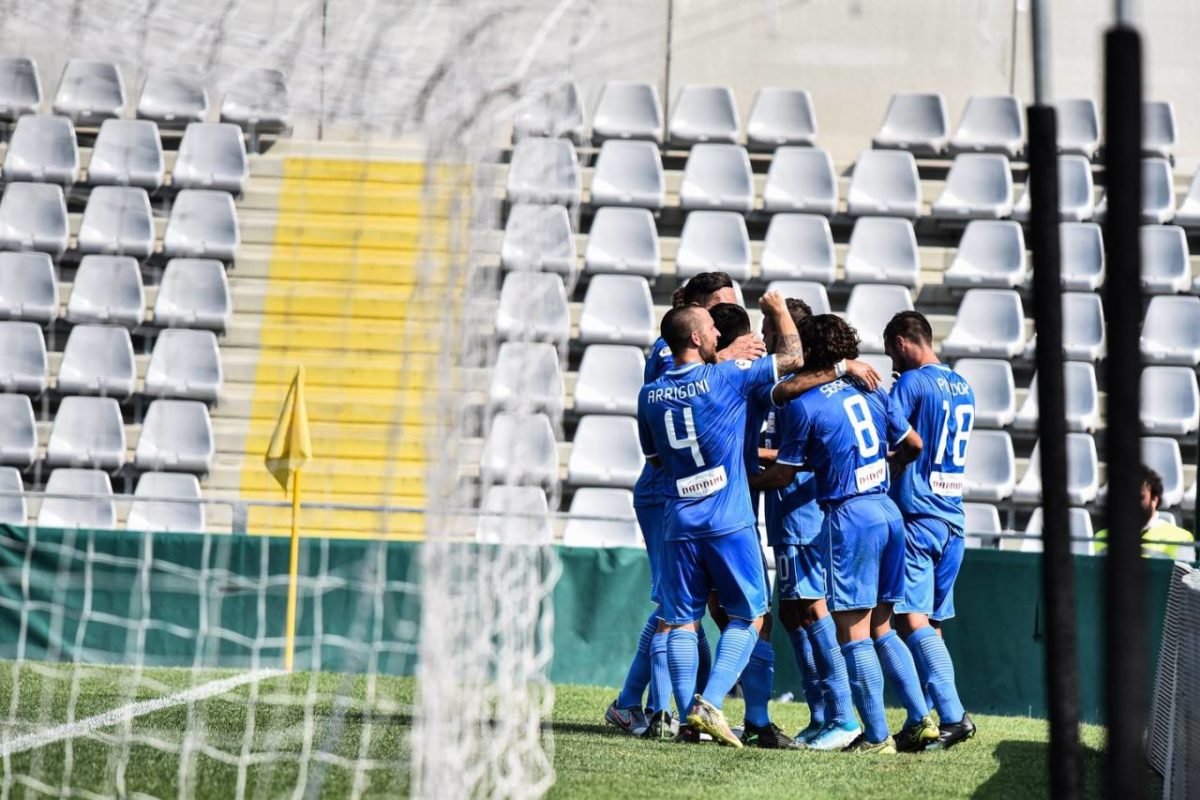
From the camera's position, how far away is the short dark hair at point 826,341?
6.93 meters

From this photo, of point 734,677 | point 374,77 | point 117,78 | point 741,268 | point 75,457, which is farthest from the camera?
point 117,78

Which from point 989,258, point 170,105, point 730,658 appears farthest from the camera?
point 170,105

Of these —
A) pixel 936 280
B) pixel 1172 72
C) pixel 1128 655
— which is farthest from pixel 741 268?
pixel 1128 655

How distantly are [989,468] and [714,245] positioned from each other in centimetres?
299

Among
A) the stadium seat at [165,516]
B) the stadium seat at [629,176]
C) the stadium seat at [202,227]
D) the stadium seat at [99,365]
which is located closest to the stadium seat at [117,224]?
the stadium seat at [202,227]

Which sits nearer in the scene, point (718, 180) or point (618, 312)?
point (618, 312)

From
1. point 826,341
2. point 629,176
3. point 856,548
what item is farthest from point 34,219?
point 856,548

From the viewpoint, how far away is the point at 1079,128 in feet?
46.8

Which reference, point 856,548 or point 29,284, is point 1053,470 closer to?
point 856,548

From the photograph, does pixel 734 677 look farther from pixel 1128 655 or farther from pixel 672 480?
pixel 1128 655

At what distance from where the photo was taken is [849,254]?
13.4 m

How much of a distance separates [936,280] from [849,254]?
0.90 meters

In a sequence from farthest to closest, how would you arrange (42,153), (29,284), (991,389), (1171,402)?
(42,153), (1171,402), (29,284), (991,389)

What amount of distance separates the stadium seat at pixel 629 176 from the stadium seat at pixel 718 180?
249mm
